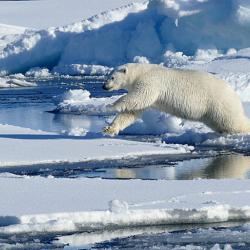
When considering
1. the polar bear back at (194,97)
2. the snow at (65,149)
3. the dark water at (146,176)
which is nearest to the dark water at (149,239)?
the dark water at (146,176)

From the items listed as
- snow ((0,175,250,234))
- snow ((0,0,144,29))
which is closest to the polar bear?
snow ((0,175,250,234))

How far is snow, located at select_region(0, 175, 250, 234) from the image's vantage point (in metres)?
4.77

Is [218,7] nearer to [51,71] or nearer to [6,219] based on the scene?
[51,71]

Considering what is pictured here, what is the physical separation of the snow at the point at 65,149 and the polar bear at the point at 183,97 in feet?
1.34

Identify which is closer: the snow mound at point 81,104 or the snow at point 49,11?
the snow mound at point 81,104

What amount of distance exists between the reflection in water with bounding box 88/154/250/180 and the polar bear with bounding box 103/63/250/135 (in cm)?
134

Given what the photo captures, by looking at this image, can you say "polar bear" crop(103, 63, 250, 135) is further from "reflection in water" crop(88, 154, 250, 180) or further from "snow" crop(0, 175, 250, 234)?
"snow" crop(0, 175, 250, 234)

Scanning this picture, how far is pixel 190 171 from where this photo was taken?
7.45 metres

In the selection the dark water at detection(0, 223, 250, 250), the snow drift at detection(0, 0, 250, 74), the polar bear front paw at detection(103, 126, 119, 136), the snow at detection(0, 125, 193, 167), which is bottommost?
the dark water at detection(0, 223, 250, 250)

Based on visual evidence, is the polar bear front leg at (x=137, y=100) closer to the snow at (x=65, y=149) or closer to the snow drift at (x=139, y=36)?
the snow at (x=65, y=149)

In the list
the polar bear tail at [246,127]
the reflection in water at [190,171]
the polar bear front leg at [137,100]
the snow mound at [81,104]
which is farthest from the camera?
the snow mound at [81,104]

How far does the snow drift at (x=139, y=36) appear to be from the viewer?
27.2 metres

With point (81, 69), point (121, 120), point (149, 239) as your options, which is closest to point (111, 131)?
point (121, 120)

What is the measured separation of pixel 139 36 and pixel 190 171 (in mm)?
24595
